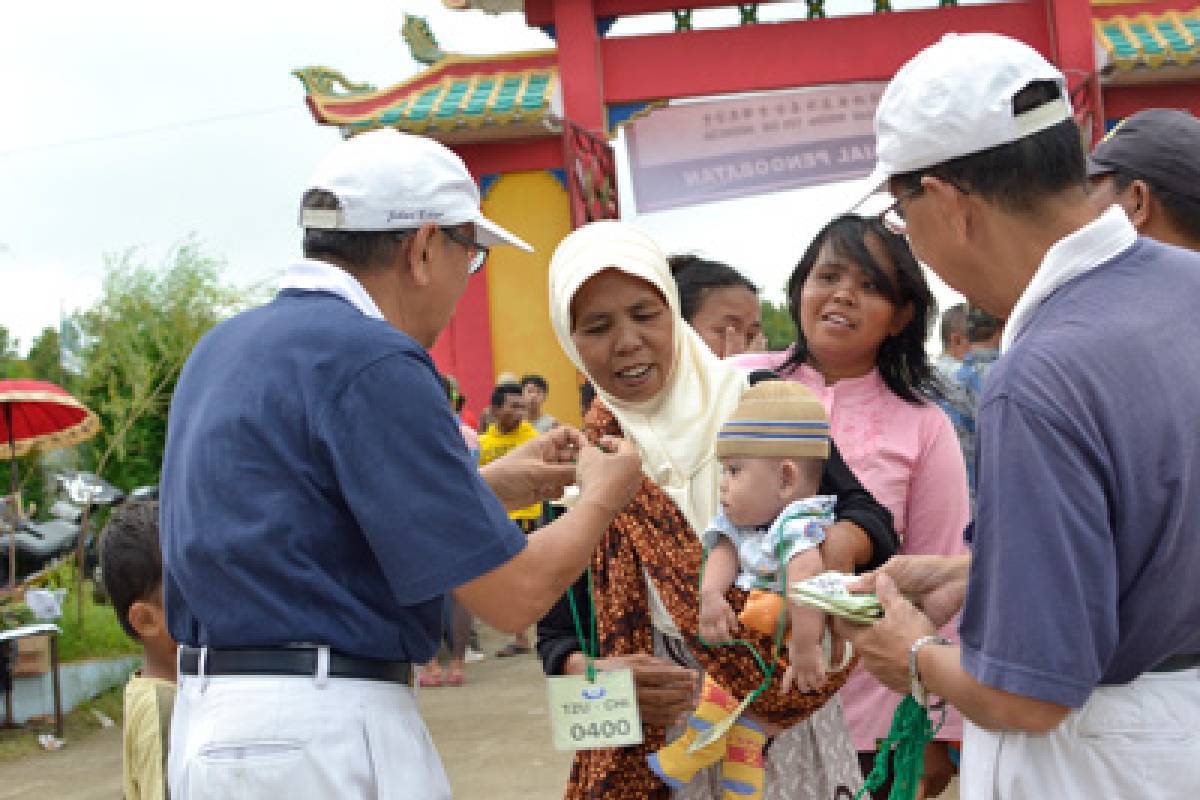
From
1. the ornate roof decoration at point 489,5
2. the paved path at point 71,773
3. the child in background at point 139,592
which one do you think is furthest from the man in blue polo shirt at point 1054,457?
the ornate roof decoration at point 489,5

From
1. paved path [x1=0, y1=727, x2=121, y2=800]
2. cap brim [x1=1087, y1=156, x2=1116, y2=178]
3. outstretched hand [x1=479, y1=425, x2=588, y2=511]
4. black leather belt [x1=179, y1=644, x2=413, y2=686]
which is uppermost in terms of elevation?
cap brim [x1=1087, y1=156, x2=1116, y2=178]

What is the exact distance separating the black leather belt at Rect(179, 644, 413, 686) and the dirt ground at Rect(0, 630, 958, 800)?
337 cm

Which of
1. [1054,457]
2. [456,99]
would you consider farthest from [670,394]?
[456,99]

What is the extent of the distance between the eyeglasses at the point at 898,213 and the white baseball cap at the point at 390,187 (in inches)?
27.4

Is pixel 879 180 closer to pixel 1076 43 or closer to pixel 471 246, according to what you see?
pixel 471 246

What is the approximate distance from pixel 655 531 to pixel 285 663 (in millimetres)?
841

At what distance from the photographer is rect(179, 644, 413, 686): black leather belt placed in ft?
6.38

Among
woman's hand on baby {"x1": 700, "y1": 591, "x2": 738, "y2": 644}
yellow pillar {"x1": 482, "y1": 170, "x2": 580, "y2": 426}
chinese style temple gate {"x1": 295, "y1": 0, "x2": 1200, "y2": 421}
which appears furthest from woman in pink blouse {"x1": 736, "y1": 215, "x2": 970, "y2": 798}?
yellow pillar {"x1": 482, "y1": 170, "x2": 580, "y2": 426}

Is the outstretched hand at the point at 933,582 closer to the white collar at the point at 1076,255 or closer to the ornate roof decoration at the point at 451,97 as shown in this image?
the white collar at the point at 1076,255

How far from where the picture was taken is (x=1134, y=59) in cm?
1016

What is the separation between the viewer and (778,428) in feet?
7.71

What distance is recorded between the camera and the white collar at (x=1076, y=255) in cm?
162

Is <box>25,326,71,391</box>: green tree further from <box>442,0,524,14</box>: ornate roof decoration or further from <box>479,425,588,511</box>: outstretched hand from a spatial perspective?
<box>479,425,588,511</box>: outstretched hand

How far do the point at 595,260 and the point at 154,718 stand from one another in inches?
53.7
